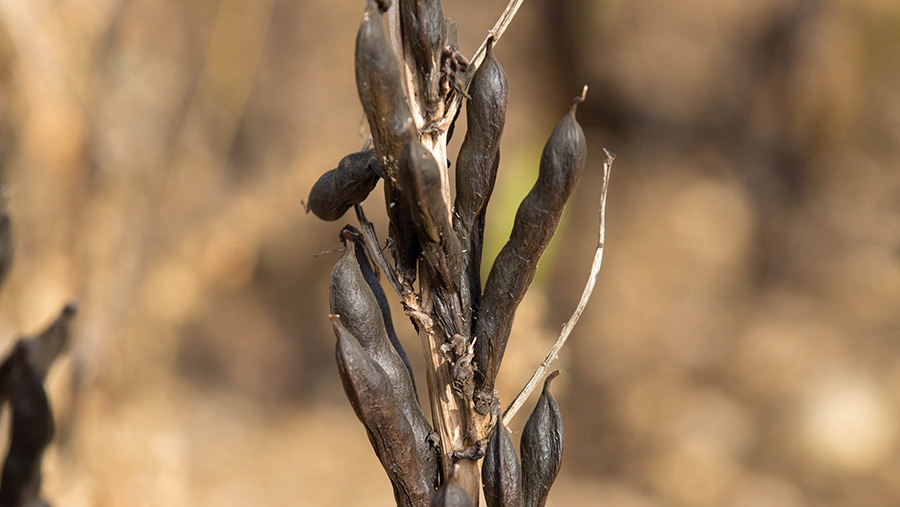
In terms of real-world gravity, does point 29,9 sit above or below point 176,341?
above

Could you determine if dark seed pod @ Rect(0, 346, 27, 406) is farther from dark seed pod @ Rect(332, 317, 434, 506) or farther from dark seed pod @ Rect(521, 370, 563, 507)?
dark seed pod @ Rect(521, 370, 563, 507)

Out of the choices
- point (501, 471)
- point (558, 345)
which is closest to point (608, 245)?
point (558, 345)

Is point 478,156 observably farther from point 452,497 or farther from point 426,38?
point 452,497

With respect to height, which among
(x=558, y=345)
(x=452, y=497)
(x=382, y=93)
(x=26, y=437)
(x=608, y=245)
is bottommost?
(x=26, y=437)

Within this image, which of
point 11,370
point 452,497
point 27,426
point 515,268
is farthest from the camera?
point 11,370

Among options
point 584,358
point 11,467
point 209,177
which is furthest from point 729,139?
point 11,467

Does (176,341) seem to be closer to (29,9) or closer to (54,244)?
(54,244)

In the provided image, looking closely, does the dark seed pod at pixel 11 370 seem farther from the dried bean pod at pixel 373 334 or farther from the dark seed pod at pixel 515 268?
the dark seed pod at pixel 515 268
